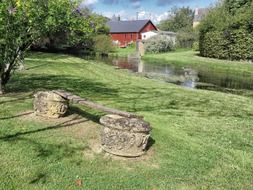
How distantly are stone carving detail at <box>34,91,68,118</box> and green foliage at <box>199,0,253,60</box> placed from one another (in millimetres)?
40133

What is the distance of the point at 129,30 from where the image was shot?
91.5 meters

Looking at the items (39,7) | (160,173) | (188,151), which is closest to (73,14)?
(39,7)

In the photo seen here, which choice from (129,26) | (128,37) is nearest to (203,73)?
(128,37)

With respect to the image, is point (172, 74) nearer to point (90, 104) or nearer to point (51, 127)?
point (90, 104)

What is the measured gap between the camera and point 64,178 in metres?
5.93

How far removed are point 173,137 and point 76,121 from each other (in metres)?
2.24

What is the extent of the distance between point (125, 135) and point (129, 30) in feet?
283

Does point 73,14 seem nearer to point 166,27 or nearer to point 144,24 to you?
point 144,24

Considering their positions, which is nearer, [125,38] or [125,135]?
[125,135]

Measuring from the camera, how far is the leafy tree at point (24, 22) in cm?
966

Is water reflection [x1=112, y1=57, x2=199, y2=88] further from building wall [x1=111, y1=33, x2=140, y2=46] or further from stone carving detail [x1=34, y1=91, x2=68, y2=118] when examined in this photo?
building wall [x1=111, y1=33, x2=140, y2=46]

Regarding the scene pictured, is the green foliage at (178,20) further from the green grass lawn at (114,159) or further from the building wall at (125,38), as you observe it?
the green grass lawn at (114,159)

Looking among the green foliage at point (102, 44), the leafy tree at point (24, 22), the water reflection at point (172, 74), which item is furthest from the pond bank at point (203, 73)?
the leafy tree at point (24, 22)

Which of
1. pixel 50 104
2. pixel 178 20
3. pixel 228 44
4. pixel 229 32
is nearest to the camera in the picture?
pixel 50 104
